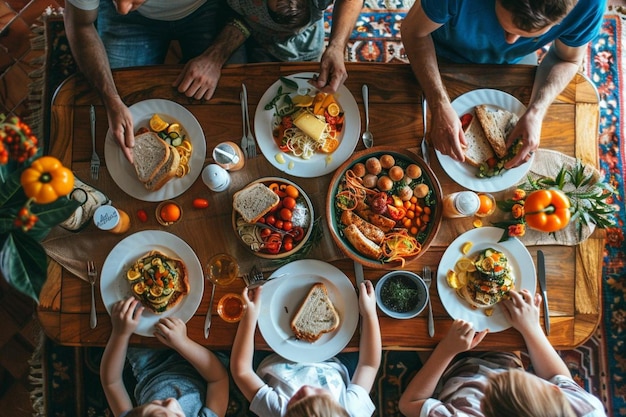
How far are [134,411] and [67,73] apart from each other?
184 cm

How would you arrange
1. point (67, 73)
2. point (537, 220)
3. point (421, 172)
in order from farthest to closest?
1. point (67, 73)
2. point (421, 172)
3. point (537, 220)

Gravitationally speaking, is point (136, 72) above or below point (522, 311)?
above

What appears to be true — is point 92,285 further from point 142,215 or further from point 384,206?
point 384,206

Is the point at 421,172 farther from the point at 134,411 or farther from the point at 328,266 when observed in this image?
the point at 134,411

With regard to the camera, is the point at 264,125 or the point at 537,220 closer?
the point at 537,220

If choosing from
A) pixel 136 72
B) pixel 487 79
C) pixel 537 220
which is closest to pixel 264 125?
pixel 136 72

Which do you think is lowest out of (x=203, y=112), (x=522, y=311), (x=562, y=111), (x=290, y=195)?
(x=522, y=311)

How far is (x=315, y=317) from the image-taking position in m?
1.79

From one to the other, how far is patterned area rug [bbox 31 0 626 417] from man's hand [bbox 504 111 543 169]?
1.11m

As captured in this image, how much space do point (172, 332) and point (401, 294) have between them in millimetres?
860

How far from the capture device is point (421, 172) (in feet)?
5.90

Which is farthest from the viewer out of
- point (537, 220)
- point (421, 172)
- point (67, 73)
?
point (67, 73)

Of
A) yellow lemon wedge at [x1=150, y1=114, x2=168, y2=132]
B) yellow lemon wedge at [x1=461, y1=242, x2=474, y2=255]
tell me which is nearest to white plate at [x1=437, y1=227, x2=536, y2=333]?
yellow lemon wedge at [x1=461, y1=242, x2=474, y2=255]

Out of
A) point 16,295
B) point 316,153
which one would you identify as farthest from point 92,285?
point 16,295
